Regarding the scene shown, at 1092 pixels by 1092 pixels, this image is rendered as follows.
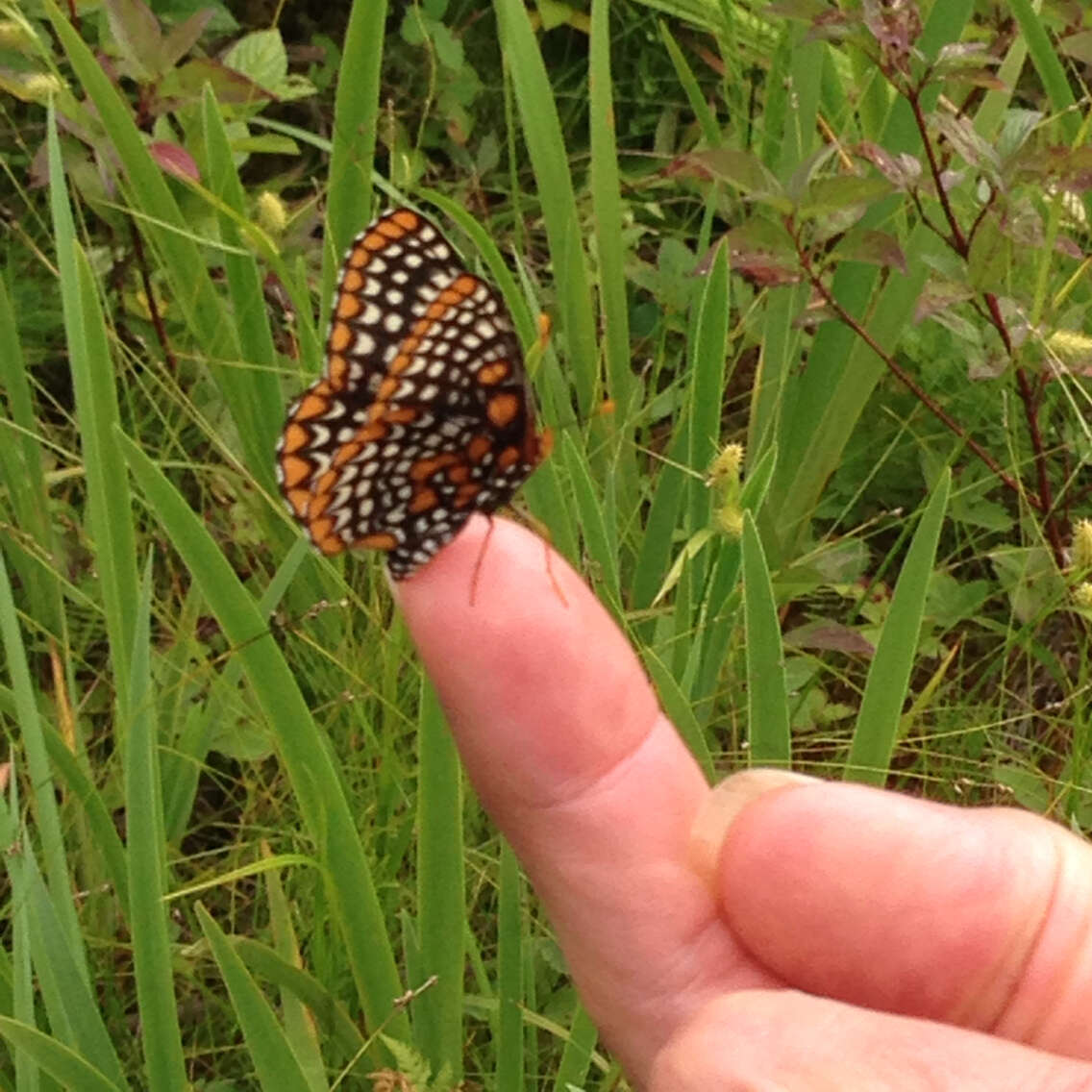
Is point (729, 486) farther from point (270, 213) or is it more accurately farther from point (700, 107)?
point (700, 107)

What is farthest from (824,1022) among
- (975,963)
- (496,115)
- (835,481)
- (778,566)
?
(496,115)

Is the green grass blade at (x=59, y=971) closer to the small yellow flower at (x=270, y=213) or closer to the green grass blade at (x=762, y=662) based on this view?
the green grass blade at (x=762, y=662)

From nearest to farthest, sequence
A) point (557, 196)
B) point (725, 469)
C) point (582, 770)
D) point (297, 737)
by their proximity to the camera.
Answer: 1. point (582, 770)
2. point (297, 737)
3. point (725, 469)
4. point (557, 196)

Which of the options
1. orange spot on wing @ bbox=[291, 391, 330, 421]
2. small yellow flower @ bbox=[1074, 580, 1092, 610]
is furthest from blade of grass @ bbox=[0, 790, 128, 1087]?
small yellow flower @ bbox=[1074, 580, 1092, 610]

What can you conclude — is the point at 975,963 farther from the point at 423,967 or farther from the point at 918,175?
the point at 918,175

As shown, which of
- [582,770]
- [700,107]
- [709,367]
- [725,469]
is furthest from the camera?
[700,107]

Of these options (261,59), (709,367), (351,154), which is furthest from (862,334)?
(261,59)
